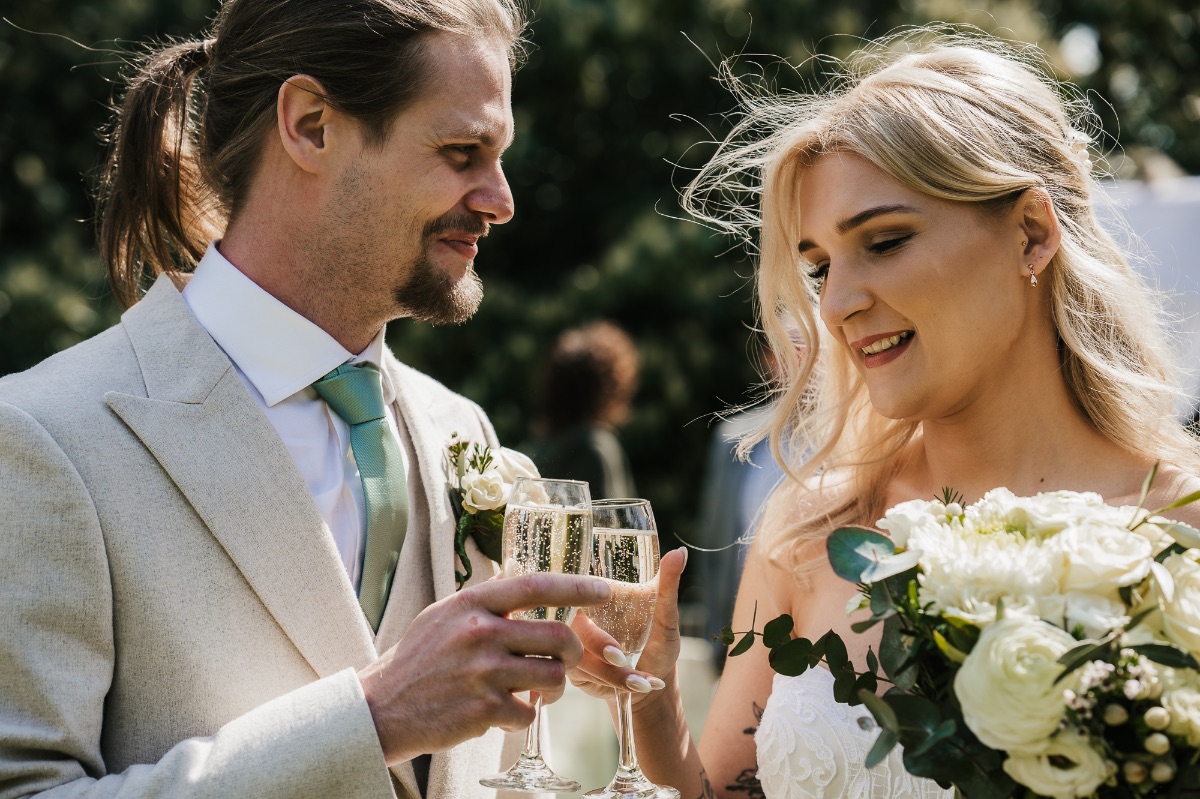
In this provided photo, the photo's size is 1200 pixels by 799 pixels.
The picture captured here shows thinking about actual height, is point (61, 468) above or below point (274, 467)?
above

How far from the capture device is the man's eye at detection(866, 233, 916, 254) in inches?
113

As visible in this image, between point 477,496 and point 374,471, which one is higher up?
point 374,471

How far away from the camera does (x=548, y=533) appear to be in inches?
88.7

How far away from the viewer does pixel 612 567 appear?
2412 millimetres

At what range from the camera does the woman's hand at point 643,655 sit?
2.42 metres

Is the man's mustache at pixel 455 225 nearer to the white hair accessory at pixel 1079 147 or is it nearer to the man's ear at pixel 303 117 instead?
the man's ear at pixel 303 117

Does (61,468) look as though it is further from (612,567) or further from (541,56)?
(541,56)

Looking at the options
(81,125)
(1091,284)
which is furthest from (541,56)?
(1091,284)

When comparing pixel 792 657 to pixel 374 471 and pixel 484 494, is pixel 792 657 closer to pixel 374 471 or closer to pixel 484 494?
pixel 484 494

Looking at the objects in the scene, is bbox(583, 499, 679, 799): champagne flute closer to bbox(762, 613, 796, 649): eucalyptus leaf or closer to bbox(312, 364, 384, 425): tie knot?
bbox(762, 613, 796, 649): eucalyptus leaf

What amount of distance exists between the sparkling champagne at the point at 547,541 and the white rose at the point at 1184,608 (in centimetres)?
97

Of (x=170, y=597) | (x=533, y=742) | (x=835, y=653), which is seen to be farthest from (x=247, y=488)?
(x=835, y=653)

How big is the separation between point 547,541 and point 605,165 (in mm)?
11299

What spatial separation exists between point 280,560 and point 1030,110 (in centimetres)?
206
